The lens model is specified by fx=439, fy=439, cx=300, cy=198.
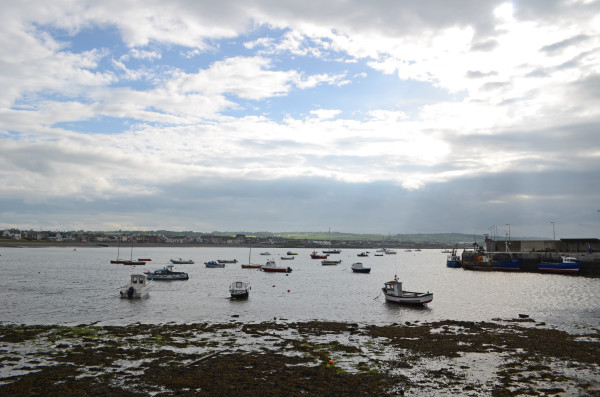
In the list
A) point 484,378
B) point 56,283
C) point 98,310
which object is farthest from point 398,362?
point 56,283

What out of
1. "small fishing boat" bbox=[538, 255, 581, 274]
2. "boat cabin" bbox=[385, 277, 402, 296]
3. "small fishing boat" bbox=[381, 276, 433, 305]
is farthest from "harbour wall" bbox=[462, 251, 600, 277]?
"boat cabin" bbox=[385, 277, 402, 296]

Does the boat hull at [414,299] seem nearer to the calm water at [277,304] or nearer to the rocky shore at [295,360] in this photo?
the calm water at [277,304]

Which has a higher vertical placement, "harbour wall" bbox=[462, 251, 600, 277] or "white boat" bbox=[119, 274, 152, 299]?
→ "harbour wall" bbox=[462, 251, 600, 277]

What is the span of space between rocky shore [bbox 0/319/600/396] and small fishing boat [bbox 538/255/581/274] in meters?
73.2

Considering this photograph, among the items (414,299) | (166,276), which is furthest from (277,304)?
(166,276)

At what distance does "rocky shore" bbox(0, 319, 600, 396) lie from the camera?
20484mm

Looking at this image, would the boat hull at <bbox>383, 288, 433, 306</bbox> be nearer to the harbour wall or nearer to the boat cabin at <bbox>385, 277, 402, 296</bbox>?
the boat cabin at <bbox>385, 277, 402, 296</bbox>

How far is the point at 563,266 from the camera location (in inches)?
4008

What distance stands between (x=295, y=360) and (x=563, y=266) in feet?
322

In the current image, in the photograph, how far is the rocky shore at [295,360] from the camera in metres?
20.5

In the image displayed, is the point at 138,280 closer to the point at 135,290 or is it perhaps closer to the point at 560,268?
the point at 135,290

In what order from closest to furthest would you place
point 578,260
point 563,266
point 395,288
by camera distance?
point 395,288 → point 563,266 → point 578,260

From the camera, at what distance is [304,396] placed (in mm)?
19109

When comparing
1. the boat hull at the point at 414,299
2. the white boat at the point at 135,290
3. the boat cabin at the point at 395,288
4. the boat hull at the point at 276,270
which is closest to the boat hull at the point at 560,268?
the boat hull at the point at 276,270
